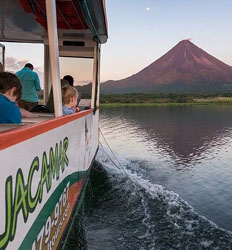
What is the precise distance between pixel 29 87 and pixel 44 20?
130cm

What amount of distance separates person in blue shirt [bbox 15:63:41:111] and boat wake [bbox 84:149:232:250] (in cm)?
241

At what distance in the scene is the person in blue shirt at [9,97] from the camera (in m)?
2.68

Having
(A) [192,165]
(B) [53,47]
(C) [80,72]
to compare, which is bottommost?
(A) [192,165]

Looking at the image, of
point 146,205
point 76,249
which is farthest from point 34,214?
point 146,205

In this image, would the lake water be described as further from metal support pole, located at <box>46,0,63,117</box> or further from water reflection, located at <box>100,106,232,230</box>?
metal support pole, located at <box>46,0,63,117</box>

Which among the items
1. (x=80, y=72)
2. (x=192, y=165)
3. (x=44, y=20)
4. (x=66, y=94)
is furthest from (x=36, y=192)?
(x=192, y=165)

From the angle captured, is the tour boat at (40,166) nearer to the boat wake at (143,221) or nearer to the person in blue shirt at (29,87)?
the person in blue shirt at (29,87)

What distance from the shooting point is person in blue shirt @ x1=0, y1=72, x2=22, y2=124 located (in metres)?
2.68

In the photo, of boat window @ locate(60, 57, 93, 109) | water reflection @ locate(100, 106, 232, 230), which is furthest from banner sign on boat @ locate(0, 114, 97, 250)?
boat window @ locate(60, 57, 93, 109)

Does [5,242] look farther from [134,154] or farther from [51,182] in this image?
[134,154]

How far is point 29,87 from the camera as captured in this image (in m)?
6.53

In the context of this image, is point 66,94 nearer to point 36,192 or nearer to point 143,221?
point 36,192

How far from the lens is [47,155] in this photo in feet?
9.04

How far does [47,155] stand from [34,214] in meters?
0.49
